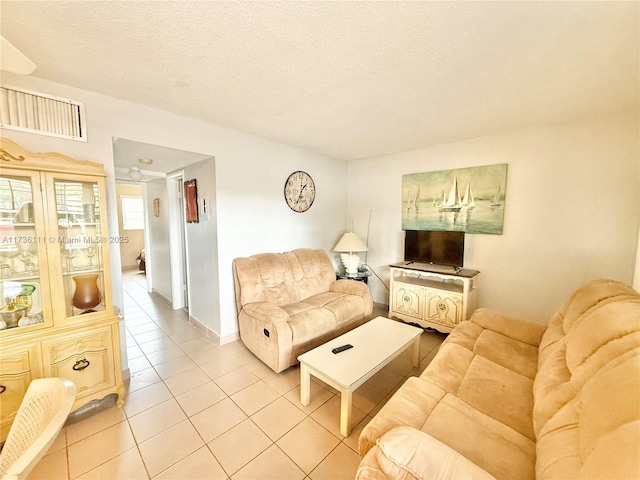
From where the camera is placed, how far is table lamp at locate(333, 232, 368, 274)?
3.69 metres

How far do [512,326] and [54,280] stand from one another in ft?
11.1

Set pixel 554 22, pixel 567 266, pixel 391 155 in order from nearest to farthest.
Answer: pixel 554 22, pixel 567 266, pixel 391 155

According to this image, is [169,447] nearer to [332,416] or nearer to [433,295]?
[332,416]

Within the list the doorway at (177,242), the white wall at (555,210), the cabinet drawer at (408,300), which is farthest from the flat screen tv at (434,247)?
the doorway at (177,242)

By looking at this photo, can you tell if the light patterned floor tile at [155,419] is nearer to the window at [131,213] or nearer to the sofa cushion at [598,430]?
the sofa cushion at [598,430]

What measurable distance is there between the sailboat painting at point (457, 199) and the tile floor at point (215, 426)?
1664mm

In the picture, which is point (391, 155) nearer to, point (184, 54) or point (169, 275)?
point (184, 54)

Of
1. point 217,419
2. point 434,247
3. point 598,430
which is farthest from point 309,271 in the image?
point 598,430

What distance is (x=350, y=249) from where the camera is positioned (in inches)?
145

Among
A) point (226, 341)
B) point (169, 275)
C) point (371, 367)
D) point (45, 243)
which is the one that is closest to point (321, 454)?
point (371, 367)

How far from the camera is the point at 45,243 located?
62.6 inches

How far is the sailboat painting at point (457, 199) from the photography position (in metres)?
2.88

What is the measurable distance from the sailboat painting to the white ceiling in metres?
0.74

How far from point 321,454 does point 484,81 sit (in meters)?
2.74
